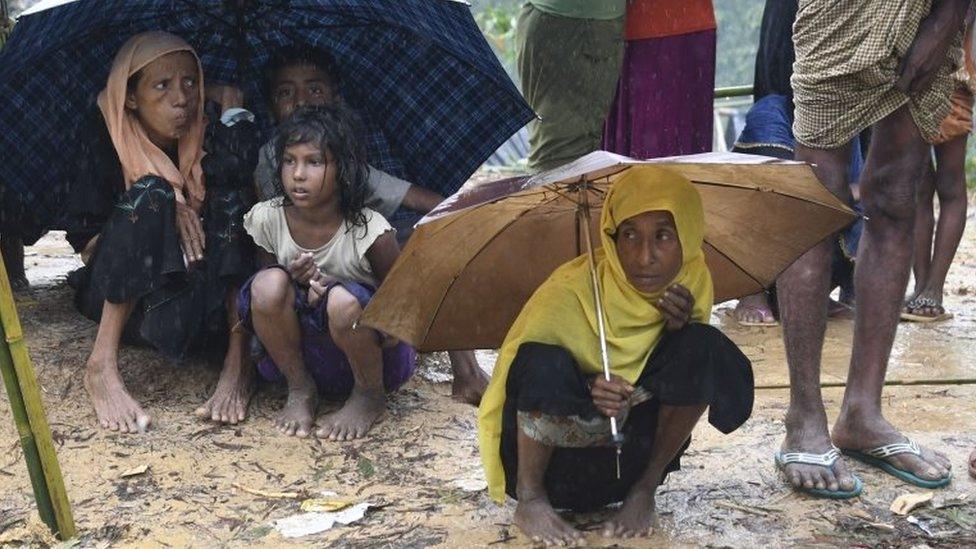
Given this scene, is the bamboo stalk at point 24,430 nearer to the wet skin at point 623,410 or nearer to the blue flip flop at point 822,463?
the wet skin at point 623,410

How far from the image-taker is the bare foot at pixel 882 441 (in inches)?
134

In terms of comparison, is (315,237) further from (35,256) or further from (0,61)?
(35,256)

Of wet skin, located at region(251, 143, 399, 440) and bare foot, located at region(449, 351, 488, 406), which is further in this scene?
bare foot, located at region(449, 351, 488, 406)

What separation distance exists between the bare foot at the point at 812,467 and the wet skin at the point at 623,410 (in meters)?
0.51

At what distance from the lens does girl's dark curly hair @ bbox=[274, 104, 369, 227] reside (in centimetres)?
387

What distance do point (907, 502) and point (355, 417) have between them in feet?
5.71

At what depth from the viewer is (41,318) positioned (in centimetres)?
468

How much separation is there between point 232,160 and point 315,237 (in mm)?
485

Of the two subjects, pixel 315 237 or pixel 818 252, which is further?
pixel 315 237

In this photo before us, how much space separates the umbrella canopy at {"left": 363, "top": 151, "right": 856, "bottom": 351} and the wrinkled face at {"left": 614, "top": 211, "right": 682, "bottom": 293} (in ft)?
0.45

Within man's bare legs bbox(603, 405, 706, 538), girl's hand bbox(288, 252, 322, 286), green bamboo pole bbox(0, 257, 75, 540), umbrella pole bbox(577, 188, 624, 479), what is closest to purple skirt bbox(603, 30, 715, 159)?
girl's hand bbox(288, 252, 322, 286)

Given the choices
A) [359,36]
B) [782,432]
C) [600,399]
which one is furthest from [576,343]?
[359,36]

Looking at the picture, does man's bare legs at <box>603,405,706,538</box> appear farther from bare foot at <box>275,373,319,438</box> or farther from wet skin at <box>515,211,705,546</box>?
bare foot at <box>275,373,319,438</box>

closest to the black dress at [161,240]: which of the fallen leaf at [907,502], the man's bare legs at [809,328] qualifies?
the man's bare legs at [809,328]
